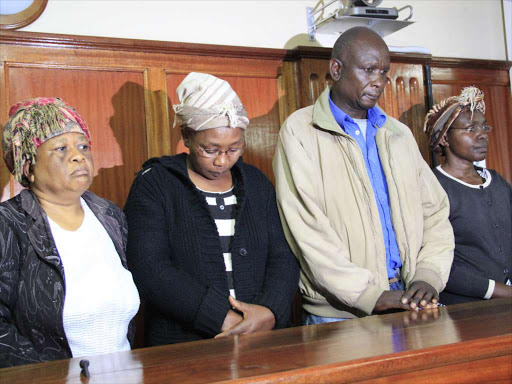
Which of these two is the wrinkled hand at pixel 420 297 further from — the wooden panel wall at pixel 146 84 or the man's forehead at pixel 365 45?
the wooden panel wall at pixel 146 84

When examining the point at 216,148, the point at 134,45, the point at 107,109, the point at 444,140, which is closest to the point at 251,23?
the point at 134,45

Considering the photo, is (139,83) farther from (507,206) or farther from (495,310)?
(495,310)

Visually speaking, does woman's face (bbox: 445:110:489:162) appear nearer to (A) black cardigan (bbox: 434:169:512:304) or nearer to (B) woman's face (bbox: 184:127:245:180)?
(A) black cardigan (bbox: 434:169:512:304)

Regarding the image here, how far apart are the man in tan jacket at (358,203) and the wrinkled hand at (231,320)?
1.16 ft

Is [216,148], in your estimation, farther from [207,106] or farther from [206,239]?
[206,239]

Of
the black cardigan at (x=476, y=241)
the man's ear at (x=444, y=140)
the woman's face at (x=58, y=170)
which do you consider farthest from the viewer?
the man's ear at (x=444, y=140)

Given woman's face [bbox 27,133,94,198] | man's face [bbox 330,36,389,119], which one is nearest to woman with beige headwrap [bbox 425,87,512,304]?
man's face [bbox 330,36,389,119]

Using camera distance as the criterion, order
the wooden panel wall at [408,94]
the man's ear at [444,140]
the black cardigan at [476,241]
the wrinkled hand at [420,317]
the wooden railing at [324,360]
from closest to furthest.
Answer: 1. the wooden railing at [324,360]
2. the wrinkled hand at [420,317]
3. the black cardigan at [476,241]
4. the man's ear at [444,140]
5. the wooden panel wall at [408,94]

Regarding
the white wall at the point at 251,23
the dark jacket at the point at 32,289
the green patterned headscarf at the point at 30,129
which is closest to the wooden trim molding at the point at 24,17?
the white wall at the point at 251,23

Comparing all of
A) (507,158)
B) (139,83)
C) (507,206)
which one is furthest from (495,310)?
(507,158)

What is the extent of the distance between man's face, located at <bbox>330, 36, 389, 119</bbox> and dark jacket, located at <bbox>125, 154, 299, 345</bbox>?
557mm

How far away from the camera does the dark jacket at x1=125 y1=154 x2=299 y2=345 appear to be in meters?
1.88

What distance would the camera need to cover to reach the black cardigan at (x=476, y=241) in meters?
2.55

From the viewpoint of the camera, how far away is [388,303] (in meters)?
2.02
